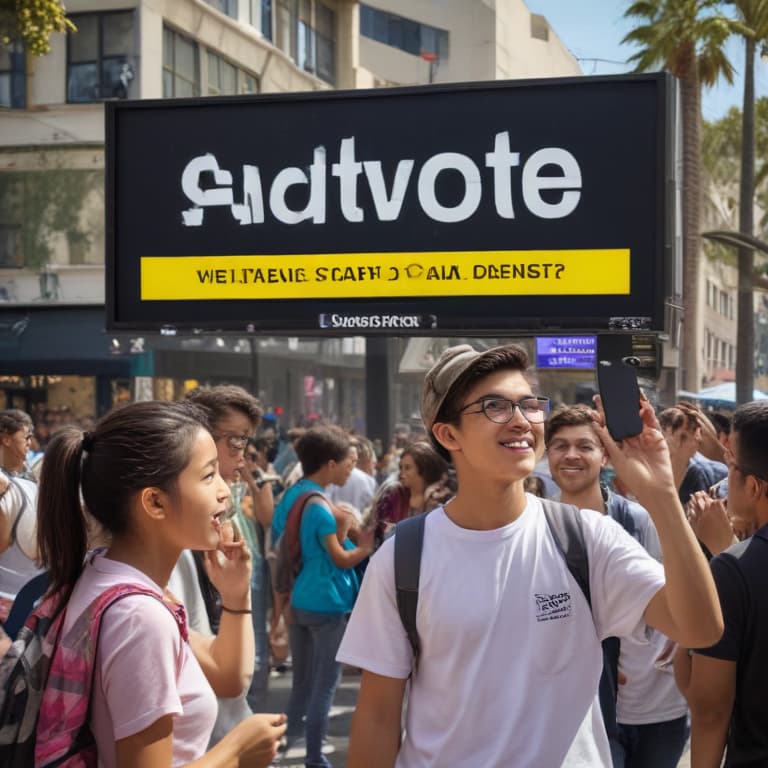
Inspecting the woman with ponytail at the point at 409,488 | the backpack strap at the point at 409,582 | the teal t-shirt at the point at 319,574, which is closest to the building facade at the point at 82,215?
the woman with ponytail at the point at 409,488

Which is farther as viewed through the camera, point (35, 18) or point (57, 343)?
point (57, 343)

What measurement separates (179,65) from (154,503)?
24.5 meters

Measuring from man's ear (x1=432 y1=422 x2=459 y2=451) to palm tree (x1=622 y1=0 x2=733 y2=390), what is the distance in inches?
846

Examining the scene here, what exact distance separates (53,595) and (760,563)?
1809mm

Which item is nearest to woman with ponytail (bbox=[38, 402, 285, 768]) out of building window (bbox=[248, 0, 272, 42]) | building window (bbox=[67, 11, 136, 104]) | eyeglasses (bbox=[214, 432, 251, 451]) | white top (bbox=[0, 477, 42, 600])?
eyeglasses (bbox=[214, 432, 251, 451])

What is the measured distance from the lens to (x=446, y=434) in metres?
3.06

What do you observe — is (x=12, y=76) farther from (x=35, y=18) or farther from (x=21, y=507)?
(x=21, y=507)

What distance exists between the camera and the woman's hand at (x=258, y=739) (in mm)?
2516

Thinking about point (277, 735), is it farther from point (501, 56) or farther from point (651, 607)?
point (501, 56)

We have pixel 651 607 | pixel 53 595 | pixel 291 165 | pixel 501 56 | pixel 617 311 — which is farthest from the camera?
pixel 501 56

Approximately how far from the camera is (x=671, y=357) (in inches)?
233

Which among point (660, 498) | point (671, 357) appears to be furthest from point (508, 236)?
point (660, 498)

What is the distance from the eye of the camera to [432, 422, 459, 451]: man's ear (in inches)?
120

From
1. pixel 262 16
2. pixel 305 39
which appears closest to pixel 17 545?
pixel 262 16
